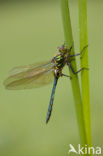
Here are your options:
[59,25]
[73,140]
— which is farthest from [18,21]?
[73,140]

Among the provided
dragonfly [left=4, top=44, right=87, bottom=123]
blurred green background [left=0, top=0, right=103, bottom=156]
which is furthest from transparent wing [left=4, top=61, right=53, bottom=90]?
blurred green background [left=0, top=0, right=103, bottom=156]

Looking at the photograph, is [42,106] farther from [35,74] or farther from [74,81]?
[74,81]

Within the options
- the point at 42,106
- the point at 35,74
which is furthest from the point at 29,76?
the point at 42,106

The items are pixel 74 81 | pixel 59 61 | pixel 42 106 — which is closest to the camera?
pixel 74 81

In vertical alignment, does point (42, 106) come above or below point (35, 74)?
below

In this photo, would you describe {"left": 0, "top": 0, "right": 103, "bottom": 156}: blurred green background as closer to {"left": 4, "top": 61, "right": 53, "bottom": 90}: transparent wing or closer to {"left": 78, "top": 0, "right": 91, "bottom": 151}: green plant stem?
{"left": 4, "top": 61, "right": 53, "bottom": 90}: transparent wing

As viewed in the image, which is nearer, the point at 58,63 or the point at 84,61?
the point at 84,61

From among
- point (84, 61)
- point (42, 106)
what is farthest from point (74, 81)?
point (42, 106)

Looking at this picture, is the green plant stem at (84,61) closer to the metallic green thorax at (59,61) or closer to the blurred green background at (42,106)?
the metallic green thorax at (59,61)

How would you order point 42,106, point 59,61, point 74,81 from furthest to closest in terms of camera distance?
point 42,106, point 59,61, point 74,81

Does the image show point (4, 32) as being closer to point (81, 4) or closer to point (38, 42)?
point (38, 42)
